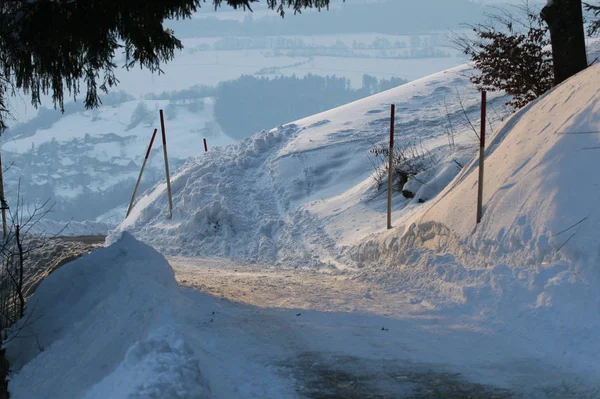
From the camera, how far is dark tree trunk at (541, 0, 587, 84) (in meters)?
10.5

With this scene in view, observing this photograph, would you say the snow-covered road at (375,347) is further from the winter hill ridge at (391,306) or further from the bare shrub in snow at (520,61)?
the bare shrub in snow at (520,61)

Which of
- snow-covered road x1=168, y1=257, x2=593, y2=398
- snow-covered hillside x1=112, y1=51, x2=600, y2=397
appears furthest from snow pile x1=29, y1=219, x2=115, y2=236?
snow-covered road x1=168, y1=257, x2=593, y2=398

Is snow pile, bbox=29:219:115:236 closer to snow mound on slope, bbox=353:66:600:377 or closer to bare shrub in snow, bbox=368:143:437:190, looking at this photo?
bare shrub in snow, bbox=368:143:437:190

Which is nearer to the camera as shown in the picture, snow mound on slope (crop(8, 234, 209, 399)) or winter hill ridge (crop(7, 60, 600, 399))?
snow mound on slope (crop(8, 234, 209, 399))

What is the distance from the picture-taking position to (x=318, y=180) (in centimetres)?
1695

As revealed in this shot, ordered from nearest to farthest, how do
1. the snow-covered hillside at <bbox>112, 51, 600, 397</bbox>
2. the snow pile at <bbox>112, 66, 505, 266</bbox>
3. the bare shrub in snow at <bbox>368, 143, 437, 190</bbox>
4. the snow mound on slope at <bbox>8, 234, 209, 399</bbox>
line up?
1. the snow mound on slope at <bbox>8, 234, 209, 399</bbox>
2. the snow-covered hillside at <bbox>112, 51, 600, 397</bbox>
3. the snow pile at <bbox>112, 66, 505, 266</bbox>
4. the bare shrub in snow at <bbox>368, 143, 437, 190</bbox>

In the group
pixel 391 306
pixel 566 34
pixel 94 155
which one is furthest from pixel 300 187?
pixel 94 155

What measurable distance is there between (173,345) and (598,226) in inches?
152

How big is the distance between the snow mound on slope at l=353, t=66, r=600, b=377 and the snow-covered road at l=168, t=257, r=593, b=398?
0.33 meters

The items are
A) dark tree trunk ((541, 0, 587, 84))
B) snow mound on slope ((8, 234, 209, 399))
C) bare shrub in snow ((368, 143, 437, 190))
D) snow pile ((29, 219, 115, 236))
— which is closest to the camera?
snow mound on slope ((8, 234, 209, 399))

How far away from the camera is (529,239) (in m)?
7.21

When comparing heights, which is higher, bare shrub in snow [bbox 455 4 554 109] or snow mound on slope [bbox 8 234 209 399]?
bare shrub in snow [bbox 455 4 554 109]

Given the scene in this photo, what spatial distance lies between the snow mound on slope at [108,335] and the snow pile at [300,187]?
491 cm

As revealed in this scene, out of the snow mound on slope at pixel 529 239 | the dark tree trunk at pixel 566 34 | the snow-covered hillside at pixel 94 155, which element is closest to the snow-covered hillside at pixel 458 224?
the snow mound on slope at pixel 529 239
